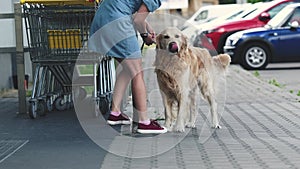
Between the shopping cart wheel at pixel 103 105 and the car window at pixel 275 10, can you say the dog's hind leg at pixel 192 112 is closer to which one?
the shopping cart wheel at pixel 103 105

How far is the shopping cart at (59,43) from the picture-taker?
9188 millimetres

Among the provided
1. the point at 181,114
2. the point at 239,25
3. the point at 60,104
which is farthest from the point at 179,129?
the point at 239,25

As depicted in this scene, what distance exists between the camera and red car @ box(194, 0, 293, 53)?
21.7 metres

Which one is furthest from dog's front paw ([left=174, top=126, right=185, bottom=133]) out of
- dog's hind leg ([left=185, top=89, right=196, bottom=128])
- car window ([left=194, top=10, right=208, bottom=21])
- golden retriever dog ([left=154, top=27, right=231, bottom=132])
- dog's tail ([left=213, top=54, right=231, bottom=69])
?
car window ([left=194, top=10, right=208, bottom=21])

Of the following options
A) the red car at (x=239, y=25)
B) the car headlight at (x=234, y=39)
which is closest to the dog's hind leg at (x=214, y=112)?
the car headlight at (x=234, y=39)

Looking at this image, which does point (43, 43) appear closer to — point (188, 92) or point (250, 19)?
point (188, 92)

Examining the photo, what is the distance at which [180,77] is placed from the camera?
26.1 ft

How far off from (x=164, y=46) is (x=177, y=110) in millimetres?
807

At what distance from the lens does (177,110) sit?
321 inches

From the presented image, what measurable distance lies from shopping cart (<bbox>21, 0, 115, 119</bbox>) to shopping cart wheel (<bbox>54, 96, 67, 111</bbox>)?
35 cm

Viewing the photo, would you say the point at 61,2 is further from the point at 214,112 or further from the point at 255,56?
the point at 255,56

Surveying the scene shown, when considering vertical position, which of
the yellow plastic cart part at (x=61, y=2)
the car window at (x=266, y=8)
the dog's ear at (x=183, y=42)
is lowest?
the car window at (x=266, y=8)

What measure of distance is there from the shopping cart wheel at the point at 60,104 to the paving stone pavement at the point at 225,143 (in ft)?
3.11

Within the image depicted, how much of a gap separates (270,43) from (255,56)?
0.63 m
